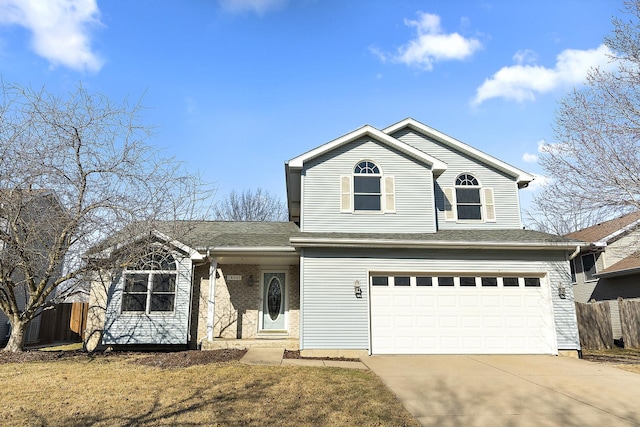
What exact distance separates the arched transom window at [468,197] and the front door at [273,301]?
6.55 meters

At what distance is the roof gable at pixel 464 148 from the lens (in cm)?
1388

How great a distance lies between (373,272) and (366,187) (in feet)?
9.33

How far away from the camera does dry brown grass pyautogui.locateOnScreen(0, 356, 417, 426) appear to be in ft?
17.3

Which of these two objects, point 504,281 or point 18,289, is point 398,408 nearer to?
point 504,281

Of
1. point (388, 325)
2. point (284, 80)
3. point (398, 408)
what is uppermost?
point (284, 80)

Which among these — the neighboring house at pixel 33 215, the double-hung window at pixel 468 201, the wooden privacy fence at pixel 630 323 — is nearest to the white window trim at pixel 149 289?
the neighboring house at pixel 33 215

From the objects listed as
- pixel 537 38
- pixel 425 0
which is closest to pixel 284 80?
pixel 425 0

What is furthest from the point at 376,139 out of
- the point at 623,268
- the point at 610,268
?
the point at 610,268

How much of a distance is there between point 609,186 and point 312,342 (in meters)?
9.98

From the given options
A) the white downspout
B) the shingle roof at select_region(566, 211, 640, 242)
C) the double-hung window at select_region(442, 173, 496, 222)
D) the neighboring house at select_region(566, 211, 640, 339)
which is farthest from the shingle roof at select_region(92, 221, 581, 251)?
the shingle roof at select_region(566, 211, 640, 242)

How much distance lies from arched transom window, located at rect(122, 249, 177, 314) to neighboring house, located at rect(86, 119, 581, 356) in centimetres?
3

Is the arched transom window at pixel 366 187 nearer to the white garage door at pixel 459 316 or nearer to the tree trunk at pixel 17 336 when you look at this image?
the white garage door at pixel 459 316

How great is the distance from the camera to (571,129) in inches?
492

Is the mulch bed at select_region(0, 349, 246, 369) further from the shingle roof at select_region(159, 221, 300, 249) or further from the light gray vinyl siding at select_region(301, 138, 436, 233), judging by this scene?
the light gray vinyl siding at select_region(301, 138, 436, 233)
